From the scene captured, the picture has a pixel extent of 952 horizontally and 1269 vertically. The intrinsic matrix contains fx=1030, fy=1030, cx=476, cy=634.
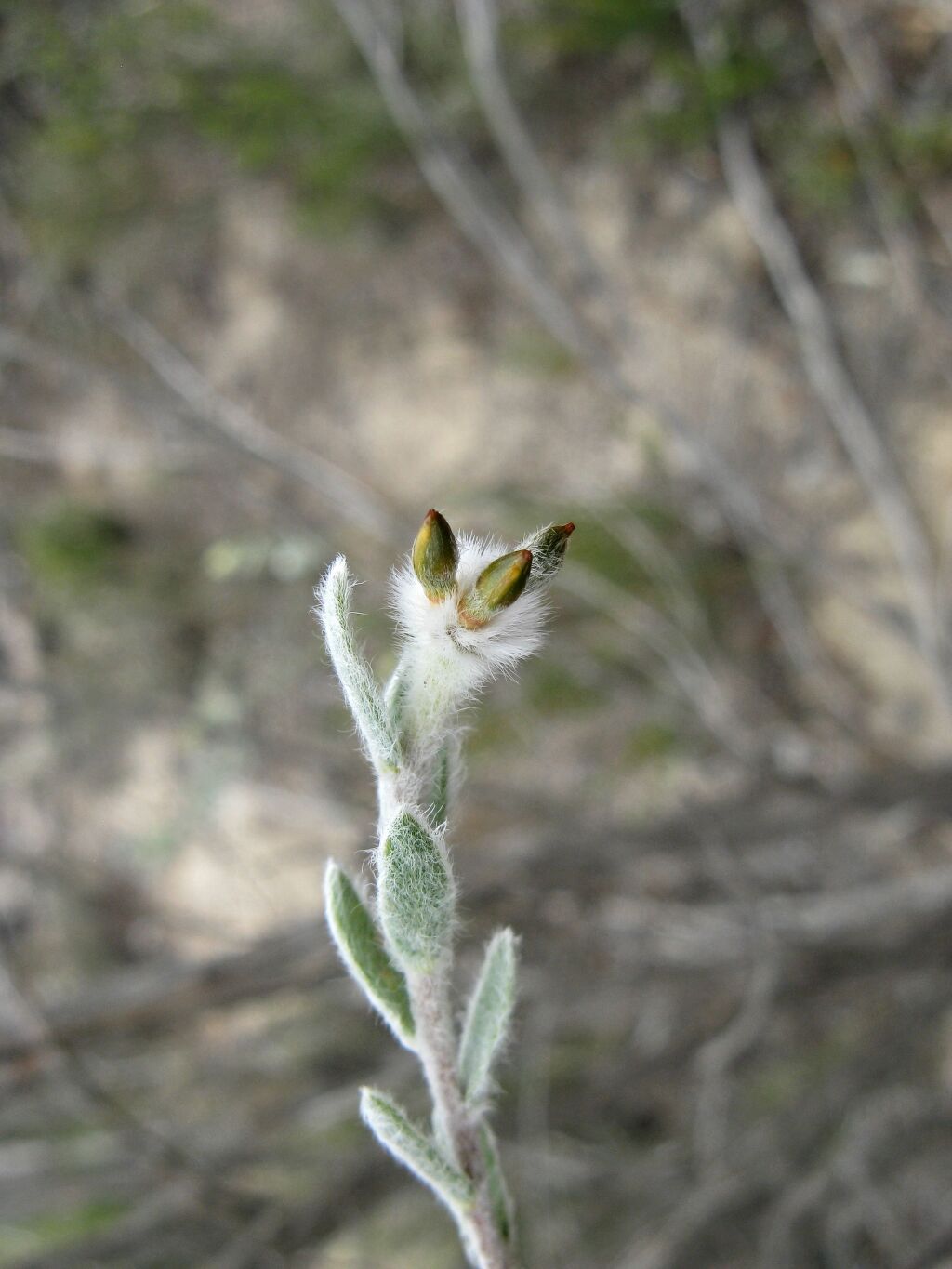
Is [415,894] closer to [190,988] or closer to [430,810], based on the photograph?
[430,810]

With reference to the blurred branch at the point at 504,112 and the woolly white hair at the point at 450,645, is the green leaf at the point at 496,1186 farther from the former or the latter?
the blurred branch at the point at 504,112

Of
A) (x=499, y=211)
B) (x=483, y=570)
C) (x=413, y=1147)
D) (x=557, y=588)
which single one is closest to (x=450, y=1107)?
(x=413, y=1147)

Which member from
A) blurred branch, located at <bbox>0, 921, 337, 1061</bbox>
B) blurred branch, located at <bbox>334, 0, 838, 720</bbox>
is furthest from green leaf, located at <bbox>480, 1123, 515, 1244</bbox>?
blurred branch, located at <bbox>334, 0, 838, 720</bbox>

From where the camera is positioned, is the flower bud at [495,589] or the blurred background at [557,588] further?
the blurred background at [557,588]

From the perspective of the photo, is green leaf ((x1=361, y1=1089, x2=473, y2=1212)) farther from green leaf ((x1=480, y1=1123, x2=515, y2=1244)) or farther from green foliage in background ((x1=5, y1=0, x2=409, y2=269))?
green foliage in background ((x1=5, y1=0, x2=409, y2=269))

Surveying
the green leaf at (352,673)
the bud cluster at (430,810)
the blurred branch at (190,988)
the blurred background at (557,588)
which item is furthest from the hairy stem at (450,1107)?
the blurred branch at (190,988)

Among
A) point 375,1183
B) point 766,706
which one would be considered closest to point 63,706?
point 375,1183

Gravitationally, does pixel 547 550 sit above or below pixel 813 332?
below

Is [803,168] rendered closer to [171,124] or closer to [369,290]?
[369,290]
